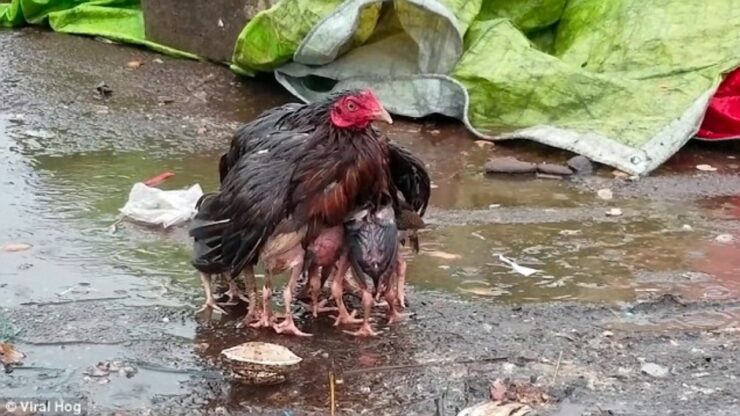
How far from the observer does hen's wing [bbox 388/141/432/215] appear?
4391 mm

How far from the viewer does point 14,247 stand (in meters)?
4.94

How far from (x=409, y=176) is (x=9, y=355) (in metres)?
1.57

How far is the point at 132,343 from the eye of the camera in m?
4.14

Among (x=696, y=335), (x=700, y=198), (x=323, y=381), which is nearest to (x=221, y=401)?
(x=323, y=381)

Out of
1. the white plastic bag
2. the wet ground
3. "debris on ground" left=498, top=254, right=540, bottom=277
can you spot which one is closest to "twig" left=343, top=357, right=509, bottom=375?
the wet ground

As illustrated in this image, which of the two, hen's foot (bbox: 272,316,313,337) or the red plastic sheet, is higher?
the red plastic sheet

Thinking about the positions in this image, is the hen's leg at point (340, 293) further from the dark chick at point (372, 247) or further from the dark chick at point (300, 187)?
the dark chick at point (300, 187)

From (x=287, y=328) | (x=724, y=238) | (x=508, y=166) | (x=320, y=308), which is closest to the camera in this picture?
(x=287, y=328)

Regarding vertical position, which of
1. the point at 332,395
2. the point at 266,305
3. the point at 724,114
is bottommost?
the point at 332,395

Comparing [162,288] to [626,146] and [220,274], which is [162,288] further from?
[626,146]

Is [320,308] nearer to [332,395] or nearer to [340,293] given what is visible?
[340,293]

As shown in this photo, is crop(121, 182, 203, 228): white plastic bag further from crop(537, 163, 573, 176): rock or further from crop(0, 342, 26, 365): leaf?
crop(537, 163, 573, 176): rock

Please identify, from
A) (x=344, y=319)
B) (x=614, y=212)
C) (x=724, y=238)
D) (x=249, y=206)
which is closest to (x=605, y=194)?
(x=614, y=212)

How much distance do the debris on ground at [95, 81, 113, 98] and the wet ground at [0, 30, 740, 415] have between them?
381mm
